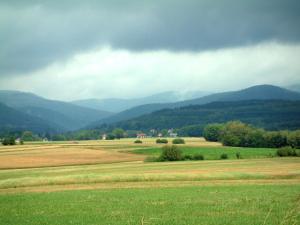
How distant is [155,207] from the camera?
29766 millimetres

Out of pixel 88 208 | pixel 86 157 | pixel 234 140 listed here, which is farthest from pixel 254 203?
pixel 234 140

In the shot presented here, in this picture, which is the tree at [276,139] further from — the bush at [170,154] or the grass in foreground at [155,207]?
the grass in foreground at [155,207]

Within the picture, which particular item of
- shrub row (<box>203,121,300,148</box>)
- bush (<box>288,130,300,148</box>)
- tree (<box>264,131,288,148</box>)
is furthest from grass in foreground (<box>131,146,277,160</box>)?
tree (<box>264,131,288,148</box>)

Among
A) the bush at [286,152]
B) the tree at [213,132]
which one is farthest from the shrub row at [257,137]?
the bush at [286,152]

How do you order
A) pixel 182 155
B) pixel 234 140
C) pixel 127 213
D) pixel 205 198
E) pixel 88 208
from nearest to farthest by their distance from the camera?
pixel 127 213
pixel 88 208
pixel 205 198
pixel 182 155
pixel 234 140

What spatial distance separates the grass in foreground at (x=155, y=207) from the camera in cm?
2483

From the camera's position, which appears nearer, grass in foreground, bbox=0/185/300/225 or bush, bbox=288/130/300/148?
grass in foreground, bbox=0/185/300/225

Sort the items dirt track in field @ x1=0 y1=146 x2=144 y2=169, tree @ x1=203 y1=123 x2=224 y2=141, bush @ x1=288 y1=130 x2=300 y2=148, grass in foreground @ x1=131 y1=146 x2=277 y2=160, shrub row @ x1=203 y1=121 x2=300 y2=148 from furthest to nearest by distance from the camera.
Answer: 1. tree @ x1=203 y1=123 x2=224 y2=141
2. shrub row @ x1=203 y1=121 x2=300 y2=148
3. bush @ x1=288 y1=130 x2=300 y2=148
4. grass in foreground @ x1=131 y1=146 x2=277 y2=160
5. dirt track in field @ x1=0 y1=146 x2=144 y2=169

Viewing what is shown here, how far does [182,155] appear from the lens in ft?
326

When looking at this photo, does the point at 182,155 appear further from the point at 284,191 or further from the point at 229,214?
the point at 229,214

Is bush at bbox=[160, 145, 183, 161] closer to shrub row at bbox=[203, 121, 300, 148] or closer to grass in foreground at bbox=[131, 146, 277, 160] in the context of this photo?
grass in foreground at bbox=[131, 146, 277, 160]

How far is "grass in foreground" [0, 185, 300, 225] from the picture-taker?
2483 centimetres

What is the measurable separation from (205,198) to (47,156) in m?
75.6

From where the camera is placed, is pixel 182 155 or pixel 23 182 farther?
pixel 182 155
